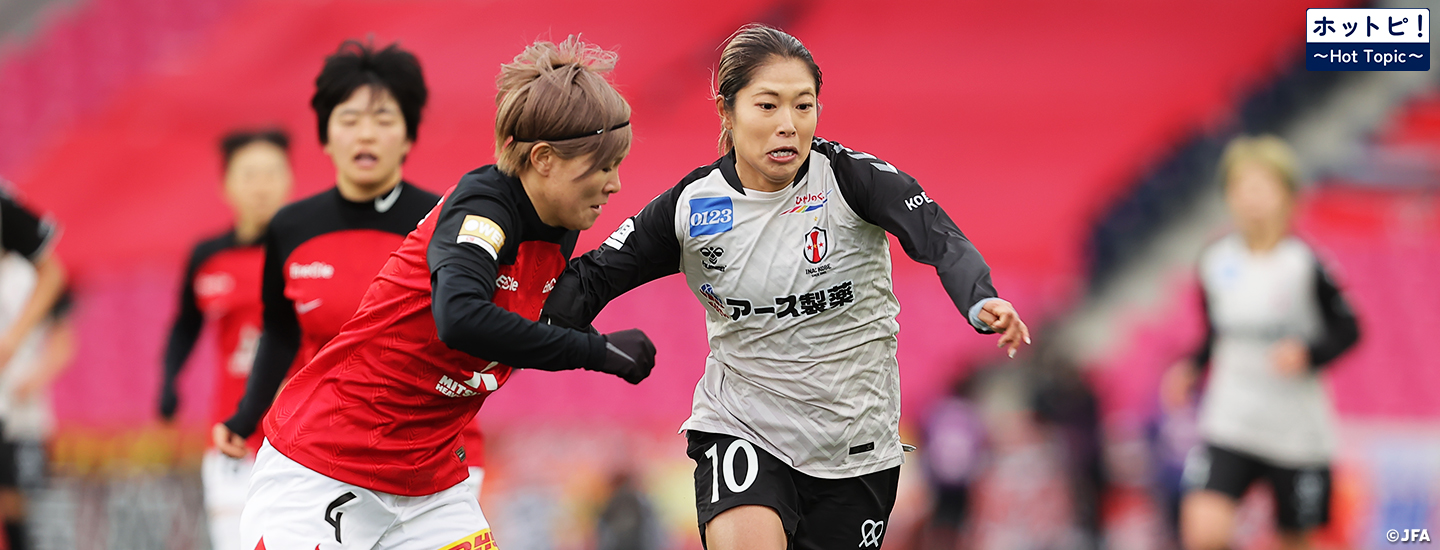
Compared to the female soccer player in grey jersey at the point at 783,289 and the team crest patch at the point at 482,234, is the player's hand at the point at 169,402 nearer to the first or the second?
the female soccer player in grey jersey at the point at 783,289

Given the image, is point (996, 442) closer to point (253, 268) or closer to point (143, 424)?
point (253, 268)

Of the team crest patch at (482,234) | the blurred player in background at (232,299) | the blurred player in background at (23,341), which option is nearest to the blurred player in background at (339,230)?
the blurred player in background at (232,299)

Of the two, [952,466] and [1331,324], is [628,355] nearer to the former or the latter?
[1331,324]

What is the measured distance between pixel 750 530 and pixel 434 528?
84cm

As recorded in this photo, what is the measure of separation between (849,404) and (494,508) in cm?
584

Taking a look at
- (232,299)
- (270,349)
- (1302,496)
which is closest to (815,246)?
(270,349)

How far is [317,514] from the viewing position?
306 cm

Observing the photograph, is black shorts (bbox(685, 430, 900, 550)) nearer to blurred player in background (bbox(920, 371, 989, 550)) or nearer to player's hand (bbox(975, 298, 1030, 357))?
player's hand (bbox(975, 298, 1030, 357))

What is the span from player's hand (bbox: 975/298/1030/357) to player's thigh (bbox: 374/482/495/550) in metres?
1.39

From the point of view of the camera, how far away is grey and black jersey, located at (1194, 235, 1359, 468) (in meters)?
6.71

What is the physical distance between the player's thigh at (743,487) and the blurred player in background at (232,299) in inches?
93.3

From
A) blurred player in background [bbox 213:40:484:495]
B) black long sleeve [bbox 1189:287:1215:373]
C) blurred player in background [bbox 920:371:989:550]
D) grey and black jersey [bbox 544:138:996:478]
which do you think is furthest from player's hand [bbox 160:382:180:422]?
black long sleeve [bbox 1189:287:1215:373]

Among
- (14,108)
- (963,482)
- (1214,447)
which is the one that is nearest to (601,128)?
(1214,447)

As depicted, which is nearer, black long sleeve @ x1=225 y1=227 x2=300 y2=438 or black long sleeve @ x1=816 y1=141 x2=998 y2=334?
black long sleeve @ x1=816 y1=141 x2=998 y2=334
